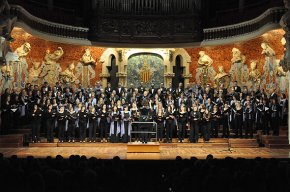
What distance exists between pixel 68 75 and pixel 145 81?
2.87 metres

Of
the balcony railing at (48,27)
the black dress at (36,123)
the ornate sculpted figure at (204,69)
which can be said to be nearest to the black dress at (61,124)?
the black dress at (36,123)

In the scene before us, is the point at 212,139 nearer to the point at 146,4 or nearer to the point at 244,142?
the point at 244,142

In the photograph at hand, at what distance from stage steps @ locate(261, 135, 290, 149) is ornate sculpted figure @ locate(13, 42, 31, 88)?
780cm

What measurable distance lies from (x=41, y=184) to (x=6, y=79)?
34.5 feet

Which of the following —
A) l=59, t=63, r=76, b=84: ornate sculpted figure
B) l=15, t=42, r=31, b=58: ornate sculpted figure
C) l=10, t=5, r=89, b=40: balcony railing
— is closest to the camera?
l=10, t=5, r=89, b=40: balcony railing

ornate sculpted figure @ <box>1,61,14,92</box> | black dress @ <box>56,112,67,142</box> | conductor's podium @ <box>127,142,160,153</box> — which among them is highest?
ornate sculpted figure @ <box>1,61,14,92</box>

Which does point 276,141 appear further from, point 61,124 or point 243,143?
point 61,124

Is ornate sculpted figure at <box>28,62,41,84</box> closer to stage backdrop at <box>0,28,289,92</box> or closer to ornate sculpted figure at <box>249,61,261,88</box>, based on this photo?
stage backdrop at <box>0,28,289,92</box>

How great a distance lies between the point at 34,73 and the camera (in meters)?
15.1

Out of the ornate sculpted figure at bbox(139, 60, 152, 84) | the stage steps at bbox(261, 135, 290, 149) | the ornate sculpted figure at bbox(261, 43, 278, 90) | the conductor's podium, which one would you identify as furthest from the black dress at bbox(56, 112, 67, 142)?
the ornate sculpted figure at bbox(261, 43, 278, 90)

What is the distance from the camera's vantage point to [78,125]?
12.7 metres

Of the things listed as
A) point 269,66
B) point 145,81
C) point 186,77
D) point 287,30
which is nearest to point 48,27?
point 145,81

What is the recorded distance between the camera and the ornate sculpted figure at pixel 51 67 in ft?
50.6

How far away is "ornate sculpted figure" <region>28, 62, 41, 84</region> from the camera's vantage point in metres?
15.0
